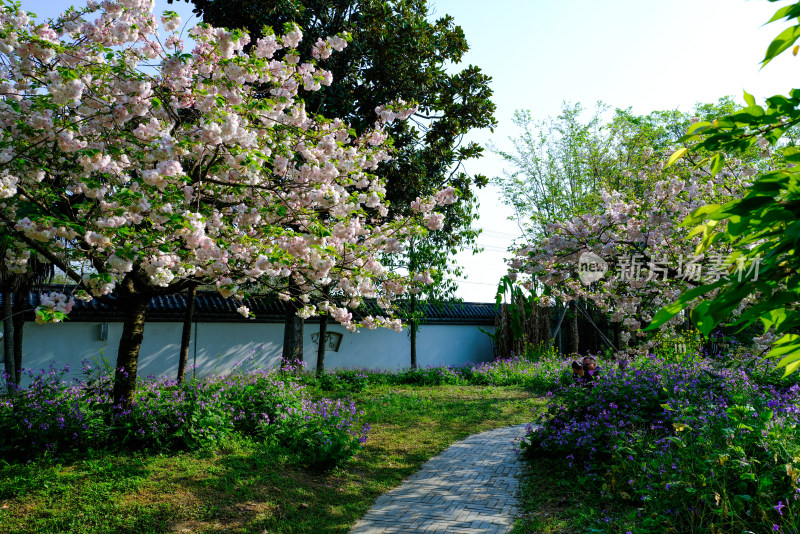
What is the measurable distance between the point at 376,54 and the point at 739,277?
41.7 feet

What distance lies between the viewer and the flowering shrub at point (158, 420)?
688 centimetres

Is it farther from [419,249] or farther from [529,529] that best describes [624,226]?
[419,249]

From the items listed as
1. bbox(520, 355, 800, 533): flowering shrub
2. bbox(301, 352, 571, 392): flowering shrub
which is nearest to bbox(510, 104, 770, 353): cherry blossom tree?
bbox(520, 355, 800, 533): flowering shrub

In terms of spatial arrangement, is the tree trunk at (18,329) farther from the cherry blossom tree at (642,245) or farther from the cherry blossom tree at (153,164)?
the cherry blossom tree at (642,245)

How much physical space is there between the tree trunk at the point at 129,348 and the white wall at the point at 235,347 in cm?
216

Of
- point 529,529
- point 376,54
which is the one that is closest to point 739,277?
point 529,529

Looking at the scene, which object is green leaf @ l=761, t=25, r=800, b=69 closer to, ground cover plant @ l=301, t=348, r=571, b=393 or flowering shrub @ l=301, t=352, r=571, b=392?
ground cover plant @ l=301, t=348, r=571, b=393

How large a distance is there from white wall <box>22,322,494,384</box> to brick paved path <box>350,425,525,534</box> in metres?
5.93

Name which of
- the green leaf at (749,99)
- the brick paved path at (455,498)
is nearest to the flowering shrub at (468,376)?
the brick paved path at (455,498)

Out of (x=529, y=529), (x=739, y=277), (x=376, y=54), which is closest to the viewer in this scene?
(x=739, y=277)

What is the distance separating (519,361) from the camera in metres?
20.5

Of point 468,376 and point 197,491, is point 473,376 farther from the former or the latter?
point 197,491

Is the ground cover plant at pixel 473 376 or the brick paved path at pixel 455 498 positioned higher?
the ground cover plant at pixel 473 376

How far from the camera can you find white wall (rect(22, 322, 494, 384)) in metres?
14.1
